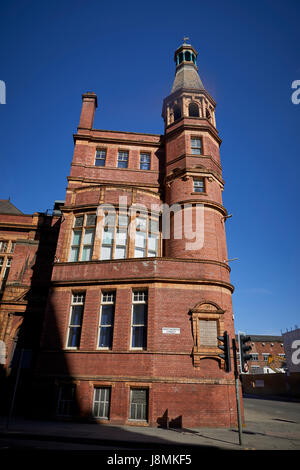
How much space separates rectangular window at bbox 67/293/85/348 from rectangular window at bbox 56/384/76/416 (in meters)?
1.95

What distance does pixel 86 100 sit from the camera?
24797 millimetres

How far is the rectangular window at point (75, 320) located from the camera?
50.6 feet

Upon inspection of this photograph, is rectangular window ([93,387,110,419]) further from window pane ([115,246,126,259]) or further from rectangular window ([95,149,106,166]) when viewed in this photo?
rectangular window ([95,149,106,166])

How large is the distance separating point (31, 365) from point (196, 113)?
72.6 ft

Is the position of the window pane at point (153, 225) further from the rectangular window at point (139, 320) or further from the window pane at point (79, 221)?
the rectangular window at point (139, 320)

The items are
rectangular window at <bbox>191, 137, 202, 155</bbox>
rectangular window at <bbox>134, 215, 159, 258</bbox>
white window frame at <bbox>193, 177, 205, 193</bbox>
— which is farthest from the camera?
rectangular window at <bbox>191, 137, 202, 155</bbox>

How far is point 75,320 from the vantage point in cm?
1595

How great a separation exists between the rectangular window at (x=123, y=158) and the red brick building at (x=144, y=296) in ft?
2.18

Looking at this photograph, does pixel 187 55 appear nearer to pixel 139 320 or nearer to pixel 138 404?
pixel 139 320

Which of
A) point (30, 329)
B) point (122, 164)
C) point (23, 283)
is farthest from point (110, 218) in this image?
point (30, 329)

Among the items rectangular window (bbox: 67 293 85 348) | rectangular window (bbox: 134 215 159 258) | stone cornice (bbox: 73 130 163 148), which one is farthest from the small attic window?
rectangular window (bbox: 67 293 85 348)

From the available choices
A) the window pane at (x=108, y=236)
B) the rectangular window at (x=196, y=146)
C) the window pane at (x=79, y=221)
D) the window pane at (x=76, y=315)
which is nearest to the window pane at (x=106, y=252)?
the window pane at (x=108, y=236)

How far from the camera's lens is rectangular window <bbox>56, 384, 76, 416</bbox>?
13.8m

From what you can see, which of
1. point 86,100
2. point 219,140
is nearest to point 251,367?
point 219,140
